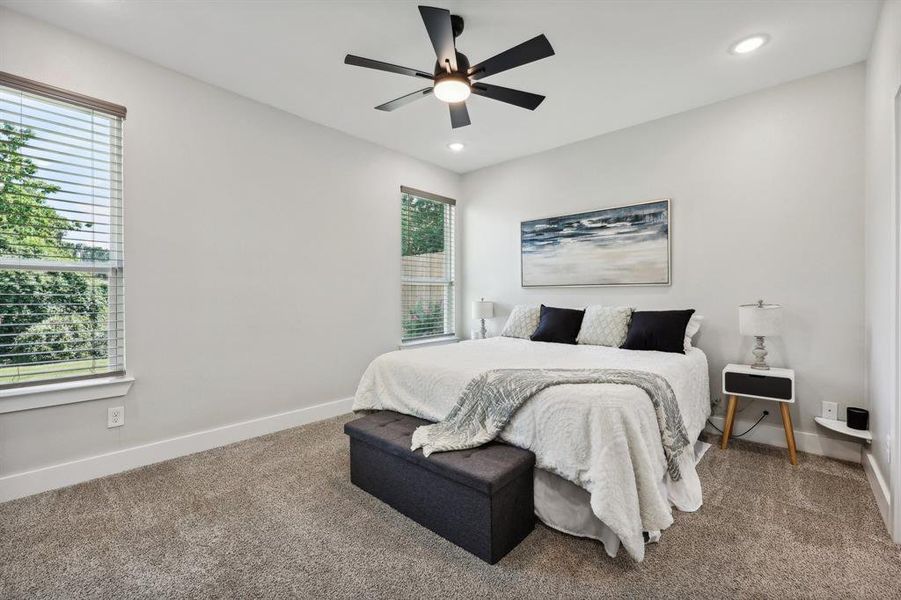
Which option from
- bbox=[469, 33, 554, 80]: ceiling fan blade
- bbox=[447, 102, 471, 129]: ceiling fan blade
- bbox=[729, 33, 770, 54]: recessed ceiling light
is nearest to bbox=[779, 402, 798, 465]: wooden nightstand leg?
bbox=[729, 33, 770, 54]: recessed ceiling light

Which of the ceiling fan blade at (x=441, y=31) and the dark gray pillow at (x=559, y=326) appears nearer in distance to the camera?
the ceiling fan blade at (x=441, y=31)

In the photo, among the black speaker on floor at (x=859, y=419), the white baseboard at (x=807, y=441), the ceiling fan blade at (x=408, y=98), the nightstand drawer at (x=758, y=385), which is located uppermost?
the ceiling fan blade at (x=408, y=98)

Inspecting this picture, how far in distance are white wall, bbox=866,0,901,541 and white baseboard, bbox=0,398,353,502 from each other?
381 centimetres

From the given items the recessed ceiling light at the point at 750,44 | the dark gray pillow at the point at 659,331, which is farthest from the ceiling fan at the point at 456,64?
the dark gray pillow at the point at 659,331

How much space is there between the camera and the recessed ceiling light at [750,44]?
2465 mm

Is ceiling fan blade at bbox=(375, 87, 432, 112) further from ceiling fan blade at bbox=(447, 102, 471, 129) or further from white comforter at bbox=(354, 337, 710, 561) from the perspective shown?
white comforter at bbox=(354, 337, 710, 561)

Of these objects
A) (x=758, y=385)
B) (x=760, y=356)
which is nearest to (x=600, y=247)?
(x=760, y=356)

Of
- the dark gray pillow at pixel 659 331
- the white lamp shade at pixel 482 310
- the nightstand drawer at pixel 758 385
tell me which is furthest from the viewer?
the white lamp shade at pixel 482 310

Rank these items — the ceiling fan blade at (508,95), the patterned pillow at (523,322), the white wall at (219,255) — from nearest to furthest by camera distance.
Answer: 1. the ceiling fan blade at (508,95)
2. the white wall at (219,255)
3. the patterned pillow at (523,322)

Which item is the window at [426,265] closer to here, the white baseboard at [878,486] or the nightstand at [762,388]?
the nightstand at [762,388]

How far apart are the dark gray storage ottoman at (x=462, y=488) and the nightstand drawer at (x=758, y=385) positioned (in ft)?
6.24

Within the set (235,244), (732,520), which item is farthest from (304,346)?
(732,520)

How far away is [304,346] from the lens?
11.9 ft

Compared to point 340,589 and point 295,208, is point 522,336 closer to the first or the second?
point 295,208
